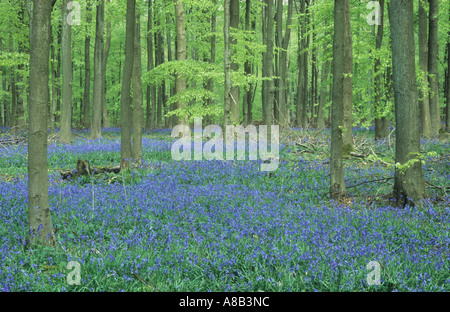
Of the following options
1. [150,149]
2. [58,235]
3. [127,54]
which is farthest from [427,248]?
[150,149]

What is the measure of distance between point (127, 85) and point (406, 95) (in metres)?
6.86

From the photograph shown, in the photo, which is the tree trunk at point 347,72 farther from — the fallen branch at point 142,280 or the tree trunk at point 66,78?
the tree trunk at point 66,78

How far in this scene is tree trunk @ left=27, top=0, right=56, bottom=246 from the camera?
4543mm

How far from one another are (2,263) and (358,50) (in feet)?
49.5

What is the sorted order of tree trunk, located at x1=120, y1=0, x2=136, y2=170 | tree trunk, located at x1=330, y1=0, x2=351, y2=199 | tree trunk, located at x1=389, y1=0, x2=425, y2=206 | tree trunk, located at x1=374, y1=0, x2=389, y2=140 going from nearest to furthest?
tree trunk, located at x1=389, y1=0, x2=425, y2=206 → tree trunk, located at x1=330, y1=0, x2=351, y2=199 → tree trunk, located at x1=120, y1=0, x2=136, y2=170 → tree trunk, located at x1=374, y1=0, x2=389, y2=140

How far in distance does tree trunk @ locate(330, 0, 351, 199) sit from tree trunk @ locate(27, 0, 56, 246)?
519 cm

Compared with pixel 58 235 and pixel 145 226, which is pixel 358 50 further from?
pixel 58 235

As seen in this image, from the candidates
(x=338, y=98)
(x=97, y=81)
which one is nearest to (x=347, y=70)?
(x=338, y=98)

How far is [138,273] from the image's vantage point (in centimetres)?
405

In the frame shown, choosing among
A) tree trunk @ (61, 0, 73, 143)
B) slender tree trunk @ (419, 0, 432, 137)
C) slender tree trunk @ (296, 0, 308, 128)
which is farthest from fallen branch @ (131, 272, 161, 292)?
slender tree trunk @ (296, 0, 308, 128)

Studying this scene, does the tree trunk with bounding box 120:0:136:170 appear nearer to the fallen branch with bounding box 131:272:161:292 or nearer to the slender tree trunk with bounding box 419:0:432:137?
the fallen branch with bounding box 131:272:161:292

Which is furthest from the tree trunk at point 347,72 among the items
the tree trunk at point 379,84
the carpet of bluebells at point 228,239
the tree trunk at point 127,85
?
the tree trunk at point 127,85

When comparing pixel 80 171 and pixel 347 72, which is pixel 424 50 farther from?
pixel 80 171
